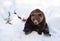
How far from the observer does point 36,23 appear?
347 cm

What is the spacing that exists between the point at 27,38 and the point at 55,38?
44cm

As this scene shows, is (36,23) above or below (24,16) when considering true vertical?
above

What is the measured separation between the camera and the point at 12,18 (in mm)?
4402

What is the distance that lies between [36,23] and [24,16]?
125 centimetres

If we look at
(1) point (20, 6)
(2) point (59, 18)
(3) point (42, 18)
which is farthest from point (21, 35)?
(1) point (20, 6)

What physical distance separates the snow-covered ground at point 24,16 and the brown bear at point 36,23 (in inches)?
2.8

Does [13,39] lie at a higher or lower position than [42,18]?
lower

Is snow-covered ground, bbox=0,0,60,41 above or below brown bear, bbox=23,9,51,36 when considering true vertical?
below

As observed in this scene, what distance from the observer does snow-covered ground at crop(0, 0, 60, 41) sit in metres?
3.50

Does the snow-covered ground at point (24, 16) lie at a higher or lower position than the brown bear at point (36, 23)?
lower

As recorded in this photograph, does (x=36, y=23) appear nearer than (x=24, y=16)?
Yes

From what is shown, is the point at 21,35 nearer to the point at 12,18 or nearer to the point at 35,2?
the point at 12,18

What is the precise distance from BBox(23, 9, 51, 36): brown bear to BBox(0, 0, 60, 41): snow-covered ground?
72 mm

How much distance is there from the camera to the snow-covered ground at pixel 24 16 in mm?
3504
